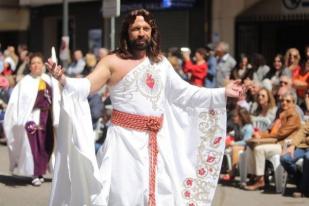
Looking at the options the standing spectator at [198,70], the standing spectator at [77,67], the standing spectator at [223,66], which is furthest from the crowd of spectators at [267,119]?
the standing spectator at [77,67]

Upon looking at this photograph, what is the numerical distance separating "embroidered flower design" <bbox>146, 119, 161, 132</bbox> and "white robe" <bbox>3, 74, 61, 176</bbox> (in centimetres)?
461

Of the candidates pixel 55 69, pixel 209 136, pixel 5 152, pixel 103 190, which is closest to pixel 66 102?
pixel 55 69

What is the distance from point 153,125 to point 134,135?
0.16 meters

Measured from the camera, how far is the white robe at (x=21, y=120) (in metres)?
9.99

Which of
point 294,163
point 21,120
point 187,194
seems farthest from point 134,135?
point 21,120

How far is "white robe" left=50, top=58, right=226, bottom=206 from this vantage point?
5.16 meters

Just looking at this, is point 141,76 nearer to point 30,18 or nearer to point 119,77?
point 119,77

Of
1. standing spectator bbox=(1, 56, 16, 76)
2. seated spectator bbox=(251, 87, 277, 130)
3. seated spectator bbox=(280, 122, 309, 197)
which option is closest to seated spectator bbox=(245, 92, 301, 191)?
seated spectator bbox=(280, 122, 309, 197)

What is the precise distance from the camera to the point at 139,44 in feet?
17.3

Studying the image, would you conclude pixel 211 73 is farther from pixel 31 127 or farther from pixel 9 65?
pixel 9 65

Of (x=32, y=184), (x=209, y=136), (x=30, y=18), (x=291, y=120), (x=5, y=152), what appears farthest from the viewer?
(x=30, y=18)

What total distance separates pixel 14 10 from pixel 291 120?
18.6 m

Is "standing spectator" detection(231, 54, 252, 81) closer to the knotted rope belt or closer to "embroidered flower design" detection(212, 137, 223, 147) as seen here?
"embroidered flower design" detection(212, 137, 223, 147)

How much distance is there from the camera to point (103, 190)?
5.14 metres
